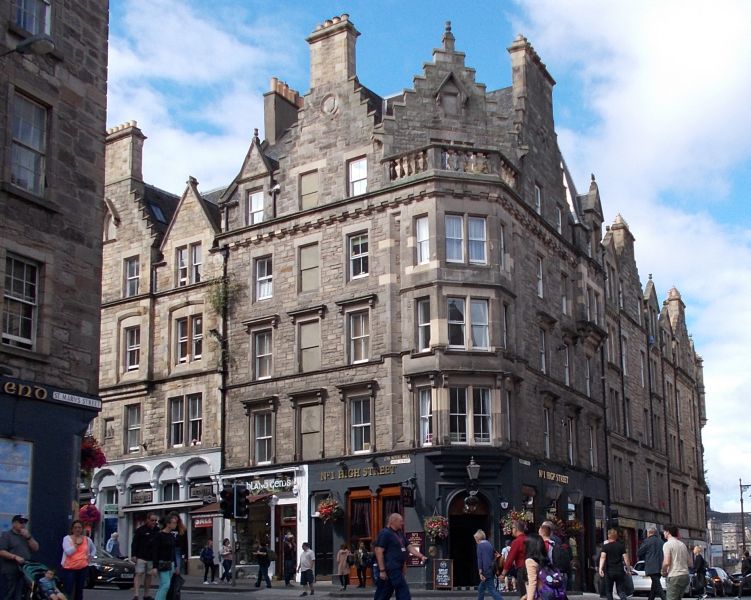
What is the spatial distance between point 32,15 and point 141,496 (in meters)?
26.3

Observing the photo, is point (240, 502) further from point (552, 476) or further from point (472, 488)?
point (552, 476)

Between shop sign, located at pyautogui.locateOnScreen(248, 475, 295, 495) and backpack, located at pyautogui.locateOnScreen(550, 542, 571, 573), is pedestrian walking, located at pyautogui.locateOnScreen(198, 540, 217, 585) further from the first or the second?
backpack, located at pyautogui.locateOnScreen(550, 542, 571, 573)

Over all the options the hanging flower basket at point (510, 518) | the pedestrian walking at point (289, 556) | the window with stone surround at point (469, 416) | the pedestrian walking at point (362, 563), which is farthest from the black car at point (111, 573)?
the hanging flower basket at point (510, 518)

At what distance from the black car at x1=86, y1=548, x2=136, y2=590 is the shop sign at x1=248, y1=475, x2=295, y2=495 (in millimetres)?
9704

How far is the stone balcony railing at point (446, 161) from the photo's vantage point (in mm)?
38750

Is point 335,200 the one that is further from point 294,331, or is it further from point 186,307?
point 186,307

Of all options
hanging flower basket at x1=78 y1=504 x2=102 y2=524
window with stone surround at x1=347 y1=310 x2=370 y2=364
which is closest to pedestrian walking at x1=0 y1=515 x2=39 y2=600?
hanging flower basket at x1=78 y1=504 x2=102 y2=524

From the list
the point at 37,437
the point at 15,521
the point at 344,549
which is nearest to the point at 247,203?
the point at 344,549

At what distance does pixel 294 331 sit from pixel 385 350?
4403mm

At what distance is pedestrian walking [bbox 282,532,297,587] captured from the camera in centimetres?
3722

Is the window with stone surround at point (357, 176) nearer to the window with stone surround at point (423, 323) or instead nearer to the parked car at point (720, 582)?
the window with stone surround at point (423, 323)

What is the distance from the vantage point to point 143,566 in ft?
61.4

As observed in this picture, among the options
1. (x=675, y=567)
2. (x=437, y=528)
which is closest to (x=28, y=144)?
(x=675, y=567)

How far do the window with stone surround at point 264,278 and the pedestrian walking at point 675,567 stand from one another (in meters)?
25.7
